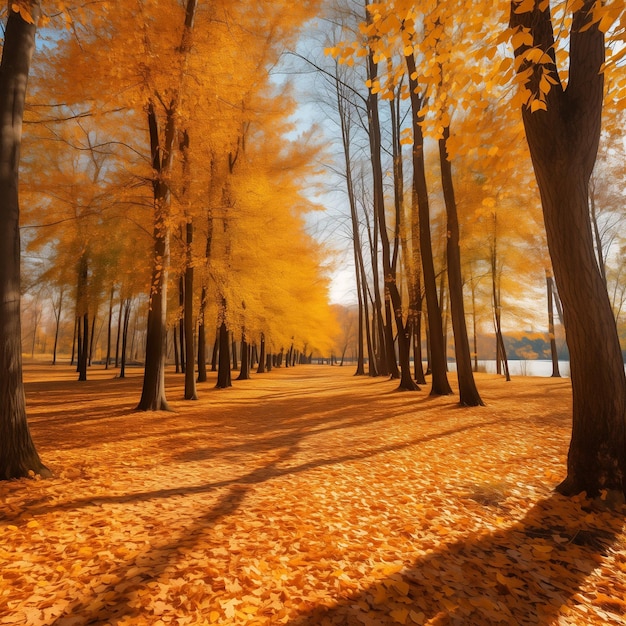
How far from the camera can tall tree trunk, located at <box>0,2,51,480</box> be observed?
3561 millimetres

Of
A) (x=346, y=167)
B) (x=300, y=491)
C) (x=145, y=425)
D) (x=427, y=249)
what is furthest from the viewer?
(x=346, y=167)

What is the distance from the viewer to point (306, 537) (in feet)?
8.96

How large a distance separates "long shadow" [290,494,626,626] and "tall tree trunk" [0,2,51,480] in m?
3.37

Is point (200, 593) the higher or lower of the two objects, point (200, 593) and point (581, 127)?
the lower

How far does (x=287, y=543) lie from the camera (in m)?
2.64

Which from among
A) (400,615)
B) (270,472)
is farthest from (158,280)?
(400,615)

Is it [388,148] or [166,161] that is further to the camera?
[388,148]

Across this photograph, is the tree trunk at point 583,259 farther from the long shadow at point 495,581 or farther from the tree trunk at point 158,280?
the tree trunk at point 158,280

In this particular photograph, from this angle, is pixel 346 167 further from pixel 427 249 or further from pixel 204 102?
pixel 204 102

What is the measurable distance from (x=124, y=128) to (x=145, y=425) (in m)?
7.47

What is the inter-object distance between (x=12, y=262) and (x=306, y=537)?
3792mm

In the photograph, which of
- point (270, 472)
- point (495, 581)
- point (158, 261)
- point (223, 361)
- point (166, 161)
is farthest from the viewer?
point (223, 361)

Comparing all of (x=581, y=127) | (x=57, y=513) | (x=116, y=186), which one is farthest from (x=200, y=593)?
(x=116, y=186)

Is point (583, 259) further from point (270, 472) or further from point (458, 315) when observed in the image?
point (458, 315)
